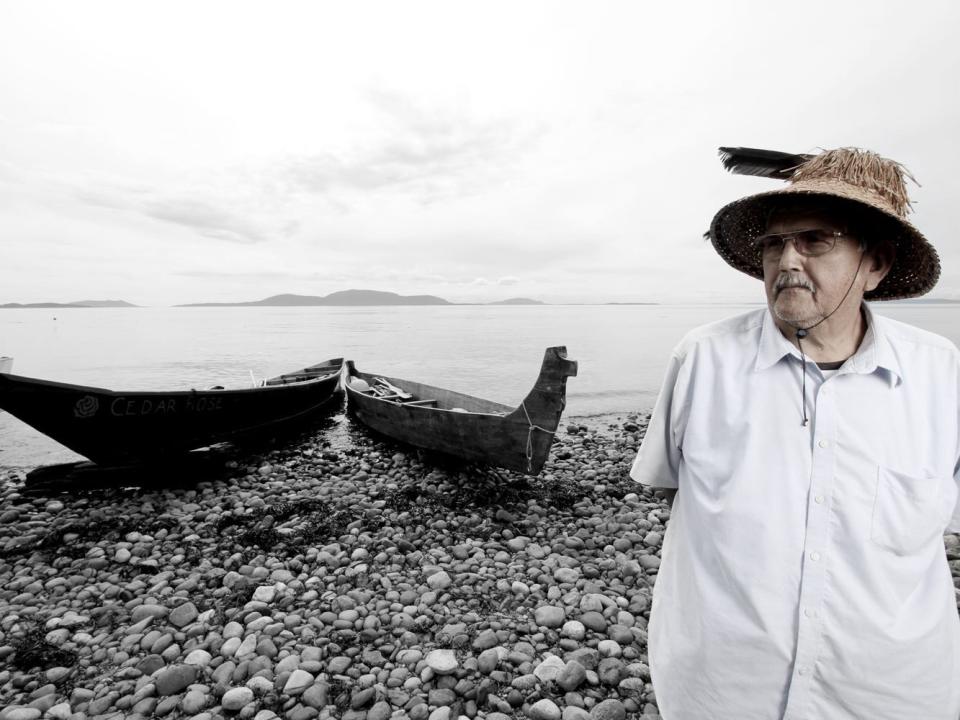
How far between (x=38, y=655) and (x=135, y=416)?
18.0 ft

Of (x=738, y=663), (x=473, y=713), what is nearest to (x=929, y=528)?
(x=738, y=663)

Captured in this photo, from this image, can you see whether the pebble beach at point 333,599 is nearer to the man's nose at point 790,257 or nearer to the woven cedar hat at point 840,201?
the woven cedar hat at point 840,201

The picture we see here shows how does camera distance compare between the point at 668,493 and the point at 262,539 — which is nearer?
the point at 668,493

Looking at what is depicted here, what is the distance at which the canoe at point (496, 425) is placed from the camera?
758 cm

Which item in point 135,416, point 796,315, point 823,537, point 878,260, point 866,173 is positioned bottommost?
point 135,416

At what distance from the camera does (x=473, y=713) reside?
3686 millimetres

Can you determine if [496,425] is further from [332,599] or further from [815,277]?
[815,277]

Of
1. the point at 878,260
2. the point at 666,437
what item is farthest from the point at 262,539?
the point at 878,260

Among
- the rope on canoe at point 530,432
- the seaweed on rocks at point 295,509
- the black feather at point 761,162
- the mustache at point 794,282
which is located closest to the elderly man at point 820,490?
the mustache at point 794,282

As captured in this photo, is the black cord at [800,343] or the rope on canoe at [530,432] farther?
the rope on canoe at [530,432]

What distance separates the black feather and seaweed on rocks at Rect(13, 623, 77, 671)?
20.1ft

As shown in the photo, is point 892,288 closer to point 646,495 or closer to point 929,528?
point 929,528

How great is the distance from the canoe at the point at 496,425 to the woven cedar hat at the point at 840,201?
493cm

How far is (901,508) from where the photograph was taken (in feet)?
5.43
